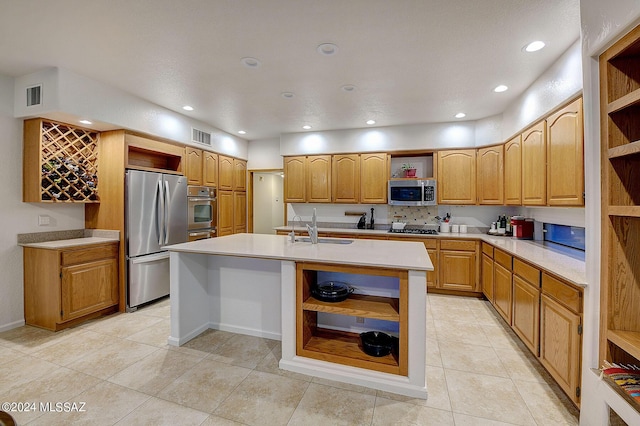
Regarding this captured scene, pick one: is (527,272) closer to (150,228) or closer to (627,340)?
(627,340)

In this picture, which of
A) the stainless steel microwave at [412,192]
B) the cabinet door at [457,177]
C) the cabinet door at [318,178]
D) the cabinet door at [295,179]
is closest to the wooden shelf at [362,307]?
the stainless steel microwave at [412,192]

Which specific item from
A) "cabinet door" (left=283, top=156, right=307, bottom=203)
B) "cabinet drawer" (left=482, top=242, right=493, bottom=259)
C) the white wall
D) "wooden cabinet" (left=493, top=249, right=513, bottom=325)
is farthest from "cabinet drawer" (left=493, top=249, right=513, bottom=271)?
the white wall

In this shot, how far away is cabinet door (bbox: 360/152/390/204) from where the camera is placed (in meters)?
4.67

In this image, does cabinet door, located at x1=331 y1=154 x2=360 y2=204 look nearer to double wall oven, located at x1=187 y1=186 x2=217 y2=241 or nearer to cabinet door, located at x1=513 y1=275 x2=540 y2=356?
double wall oven, located at x1=187 y1=186 x2=217 y2=241

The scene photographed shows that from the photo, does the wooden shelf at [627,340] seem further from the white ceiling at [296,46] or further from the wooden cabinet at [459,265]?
the wooden cabinet at [459,265]

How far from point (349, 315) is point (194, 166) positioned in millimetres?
3475

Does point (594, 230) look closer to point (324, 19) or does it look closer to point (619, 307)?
point (619, 307)

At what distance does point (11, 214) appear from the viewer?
9.72 feet

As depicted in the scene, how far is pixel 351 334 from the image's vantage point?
97.3 inches

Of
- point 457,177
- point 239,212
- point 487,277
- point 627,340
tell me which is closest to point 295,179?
point 239,212

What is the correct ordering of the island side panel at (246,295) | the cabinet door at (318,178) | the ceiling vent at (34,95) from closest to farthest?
1. the island side panel at (246,295)
2. the ceiling vent at (34,95)
3. the cabinet door at (318,178)

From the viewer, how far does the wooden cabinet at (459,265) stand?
12.9 feet

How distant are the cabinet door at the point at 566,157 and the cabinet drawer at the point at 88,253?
4.64m

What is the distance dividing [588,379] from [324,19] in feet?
8.85
